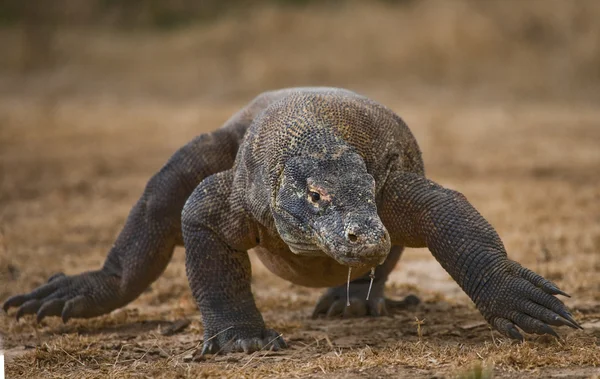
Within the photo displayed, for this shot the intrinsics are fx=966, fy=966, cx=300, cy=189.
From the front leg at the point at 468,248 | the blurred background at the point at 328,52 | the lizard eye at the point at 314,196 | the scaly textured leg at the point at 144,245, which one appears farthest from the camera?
the blurred background at the point at 328,52

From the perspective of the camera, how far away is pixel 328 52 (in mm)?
22109

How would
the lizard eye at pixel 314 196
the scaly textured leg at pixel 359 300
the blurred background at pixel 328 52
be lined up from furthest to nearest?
the blurred background at pixel 328 52
the scaly textured leg at pixel 359 300
the lizard eye at pixel 314 196

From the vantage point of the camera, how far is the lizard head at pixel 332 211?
3.43 meters

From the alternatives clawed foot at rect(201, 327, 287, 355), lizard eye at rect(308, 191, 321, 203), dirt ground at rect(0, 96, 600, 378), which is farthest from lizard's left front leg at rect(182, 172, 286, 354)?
lizard eye at rect(308, 191, 321, 203)

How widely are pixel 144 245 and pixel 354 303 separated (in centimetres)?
116

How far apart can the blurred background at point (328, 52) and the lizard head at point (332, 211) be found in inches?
610

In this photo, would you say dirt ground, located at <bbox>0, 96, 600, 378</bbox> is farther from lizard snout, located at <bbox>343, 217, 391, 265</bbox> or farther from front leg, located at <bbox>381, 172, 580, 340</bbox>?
lizard snout, located at <bbox>343, 217, 391, 265</bbox>

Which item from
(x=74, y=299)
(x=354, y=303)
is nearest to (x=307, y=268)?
(x=354, y=303)

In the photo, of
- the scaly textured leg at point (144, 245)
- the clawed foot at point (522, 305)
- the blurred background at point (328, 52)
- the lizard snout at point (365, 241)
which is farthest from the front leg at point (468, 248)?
the blurred background at point (328, 52)

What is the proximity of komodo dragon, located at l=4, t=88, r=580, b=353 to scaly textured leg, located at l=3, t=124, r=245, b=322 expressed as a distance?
1cm

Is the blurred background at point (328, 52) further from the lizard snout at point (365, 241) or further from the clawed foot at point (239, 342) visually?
the lizard snout at point (365, 241)

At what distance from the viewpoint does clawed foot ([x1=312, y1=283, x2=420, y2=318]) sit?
204 inches

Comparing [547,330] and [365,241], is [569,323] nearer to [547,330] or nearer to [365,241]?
[547,330]

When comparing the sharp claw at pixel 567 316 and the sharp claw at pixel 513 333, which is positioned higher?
the sharp claw at pixel 567 316
